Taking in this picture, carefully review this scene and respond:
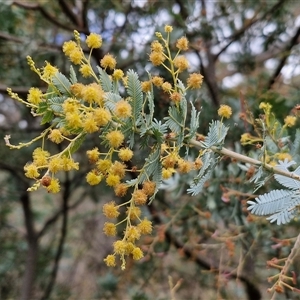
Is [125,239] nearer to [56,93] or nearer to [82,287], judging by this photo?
[56,93]

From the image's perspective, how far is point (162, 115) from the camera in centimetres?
153

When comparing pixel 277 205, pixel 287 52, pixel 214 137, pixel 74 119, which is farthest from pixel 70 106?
pixel 287 52

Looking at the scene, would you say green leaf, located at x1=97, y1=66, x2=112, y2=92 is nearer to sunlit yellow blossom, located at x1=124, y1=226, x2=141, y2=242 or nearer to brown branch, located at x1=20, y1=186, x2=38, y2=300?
sunlit yellow blossom, located at x1=124, y1=226, x2=141, y2=242

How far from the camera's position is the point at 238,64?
2010 mm

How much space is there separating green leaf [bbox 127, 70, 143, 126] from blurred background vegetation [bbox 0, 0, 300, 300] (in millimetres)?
555

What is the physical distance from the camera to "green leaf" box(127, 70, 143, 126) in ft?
2.24

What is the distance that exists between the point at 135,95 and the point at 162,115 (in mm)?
841

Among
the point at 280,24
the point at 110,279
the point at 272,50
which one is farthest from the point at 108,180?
the point at 272,50

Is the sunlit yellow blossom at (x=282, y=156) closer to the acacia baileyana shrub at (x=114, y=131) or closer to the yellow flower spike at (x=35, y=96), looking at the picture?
the acacia baileyana shrub at (x=114, y=131)

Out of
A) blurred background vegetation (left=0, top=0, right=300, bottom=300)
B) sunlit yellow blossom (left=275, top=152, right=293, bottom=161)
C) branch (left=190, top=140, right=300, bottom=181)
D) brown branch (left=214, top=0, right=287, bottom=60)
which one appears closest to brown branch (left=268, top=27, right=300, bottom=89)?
blurred background vegetation (left=0, top=0, right=300, bottom=300)

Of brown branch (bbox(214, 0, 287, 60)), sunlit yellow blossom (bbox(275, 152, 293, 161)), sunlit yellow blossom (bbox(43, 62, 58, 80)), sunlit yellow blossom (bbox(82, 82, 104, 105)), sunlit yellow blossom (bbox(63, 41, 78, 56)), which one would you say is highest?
brown branch (bbox(214, 0, 287, 60))

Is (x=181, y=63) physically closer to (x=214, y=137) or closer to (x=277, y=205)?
(x=214, y=137)

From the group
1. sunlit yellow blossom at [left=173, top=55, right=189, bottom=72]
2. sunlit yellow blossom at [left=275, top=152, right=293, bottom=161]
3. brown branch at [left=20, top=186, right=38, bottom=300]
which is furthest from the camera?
brown branch at [left=20, top=186, right=38, bottom=300]

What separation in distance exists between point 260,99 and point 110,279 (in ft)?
3.39
